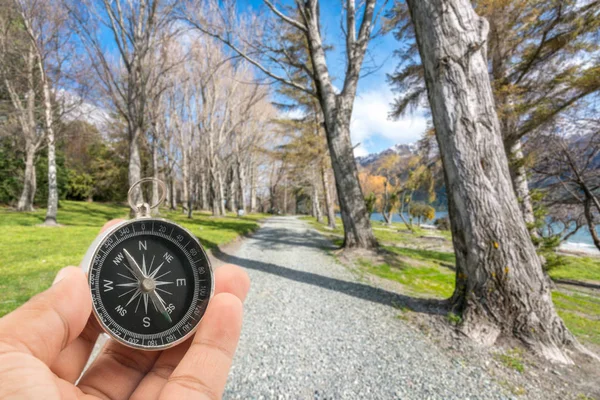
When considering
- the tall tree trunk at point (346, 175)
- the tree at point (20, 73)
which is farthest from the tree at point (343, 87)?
the tree at point (20, 73)

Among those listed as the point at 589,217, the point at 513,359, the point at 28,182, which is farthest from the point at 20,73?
the point at 589,217

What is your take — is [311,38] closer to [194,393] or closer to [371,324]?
[371,324]

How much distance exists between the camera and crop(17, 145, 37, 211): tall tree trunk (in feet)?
56.7

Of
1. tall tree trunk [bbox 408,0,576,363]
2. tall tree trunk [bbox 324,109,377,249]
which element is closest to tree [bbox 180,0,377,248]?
tall tree trunk [bbox 324,109,377,249]

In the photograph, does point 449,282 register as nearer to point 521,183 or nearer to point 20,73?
point 521,183

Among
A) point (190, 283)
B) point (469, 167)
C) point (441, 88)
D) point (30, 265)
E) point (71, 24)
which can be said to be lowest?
point (30, 265)

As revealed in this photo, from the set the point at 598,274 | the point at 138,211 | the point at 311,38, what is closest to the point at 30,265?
the point at 138,211

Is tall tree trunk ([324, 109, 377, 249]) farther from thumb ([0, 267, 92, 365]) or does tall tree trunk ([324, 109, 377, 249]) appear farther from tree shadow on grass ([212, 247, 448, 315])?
thumb ([0, 267, 92, 365])

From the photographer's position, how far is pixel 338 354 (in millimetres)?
3207

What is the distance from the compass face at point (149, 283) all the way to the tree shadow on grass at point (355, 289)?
398 cm

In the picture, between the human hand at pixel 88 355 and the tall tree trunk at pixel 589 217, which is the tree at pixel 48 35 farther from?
the tall tree trunk at pixel 589 217

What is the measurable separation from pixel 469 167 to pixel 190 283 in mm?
3580

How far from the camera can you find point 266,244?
38.0 ft

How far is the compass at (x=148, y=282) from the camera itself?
142cm
